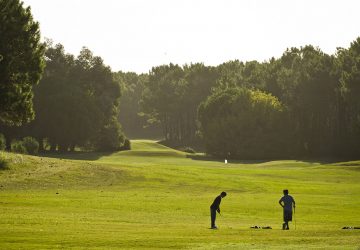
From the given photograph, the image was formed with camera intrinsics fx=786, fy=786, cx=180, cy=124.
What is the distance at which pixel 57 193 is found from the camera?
61.0 metres

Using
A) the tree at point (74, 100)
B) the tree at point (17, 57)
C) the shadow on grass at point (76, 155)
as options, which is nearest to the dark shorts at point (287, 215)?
the tree at point (17, 57)

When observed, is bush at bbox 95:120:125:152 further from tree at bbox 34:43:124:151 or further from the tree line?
the tree line

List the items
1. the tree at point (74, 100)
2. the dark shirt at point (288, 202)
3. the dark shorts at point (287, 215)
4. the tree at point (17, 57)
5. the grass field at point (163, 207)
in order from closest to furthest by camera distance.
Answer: the grass field at point (163, 207) < the dark shorts at point (287, 215) < the dark shirt at point (288, 202) < the tree at point (17, 57) < the tree at point (74, 100)

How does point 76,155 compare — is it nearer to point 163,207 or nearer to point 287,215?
point 163,207

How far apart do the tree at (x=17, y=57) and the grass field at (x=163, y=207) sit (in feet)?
18.5

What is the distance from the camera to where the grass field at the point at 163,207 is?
1234 inches

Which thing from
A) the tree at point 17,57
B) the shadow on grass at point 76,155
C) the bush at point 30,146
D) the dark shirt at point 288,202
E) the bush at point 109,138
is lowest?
the dark shirt at point 288,202

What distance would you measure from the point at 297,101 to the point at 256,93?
8.57m

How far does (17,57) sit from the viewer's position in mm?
72062

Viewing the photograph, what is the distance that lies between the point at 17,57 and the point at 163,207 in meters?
26.1

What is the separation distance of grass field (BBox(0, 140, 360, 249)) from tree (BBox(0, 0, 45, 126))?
5626 mm

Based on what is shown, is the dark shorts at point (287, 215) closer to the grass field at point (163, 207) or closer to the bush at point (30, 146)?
the grass field at point (163, 207)

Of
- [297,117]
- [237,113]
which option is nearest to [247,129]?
[237,113]

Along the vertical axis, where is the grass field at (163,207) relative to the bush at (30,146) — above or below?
below
